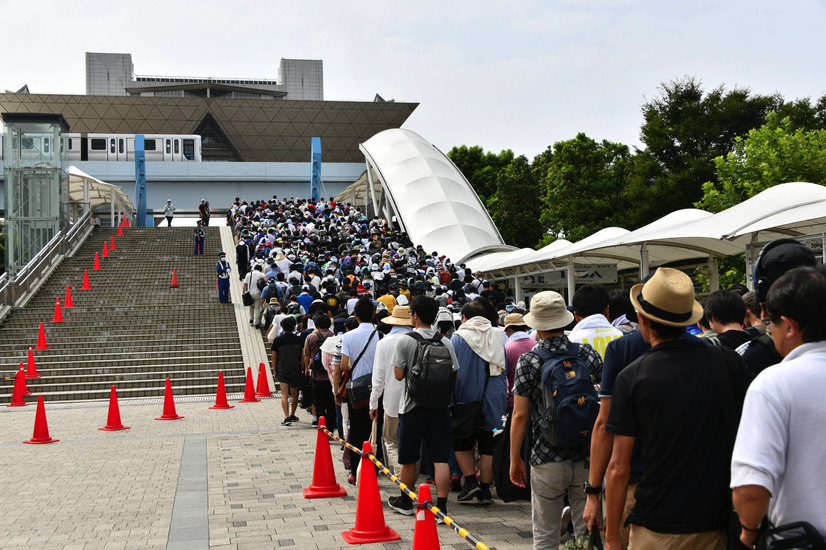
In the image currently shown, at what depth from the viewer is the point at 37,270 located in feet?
73.8

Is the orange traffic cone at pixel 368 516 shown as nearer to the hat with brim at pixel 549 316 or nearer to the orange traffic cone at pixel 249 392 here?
the hat with brim at pixel 549 316

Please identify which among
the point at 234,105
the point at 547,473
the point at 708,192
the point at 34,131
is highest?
the point at 234,105

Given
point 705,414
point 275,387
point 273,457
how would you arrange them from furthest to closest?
1. point 275,387
2. point 273,457
3. point 705,414

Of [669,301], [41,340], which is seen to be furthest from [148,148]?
[669,301]

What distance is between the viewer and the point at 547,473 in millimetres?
4305

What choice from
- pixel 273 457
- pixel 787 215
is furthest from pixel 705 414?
pixel 787 215

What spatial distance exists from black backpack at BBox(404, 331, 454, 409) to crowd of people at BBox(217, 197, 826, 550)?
0.04 feet

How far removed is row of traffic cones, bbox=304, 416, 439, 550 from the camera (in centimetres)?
416

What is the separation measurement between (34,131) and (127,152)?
32.3 metres

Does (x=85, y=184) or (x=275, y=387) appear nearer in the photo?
(x=275, y=387)

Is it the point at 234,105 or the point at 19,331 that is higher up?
the point at 234,105

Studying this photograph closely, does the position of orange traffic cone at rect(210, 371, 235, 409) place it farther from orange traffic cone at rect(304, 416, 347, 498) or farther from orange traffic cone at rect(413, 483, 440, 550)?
orange traffic cone at rect(413, 483, 440, 550)

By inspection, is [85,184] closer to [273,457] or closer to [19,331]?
[19,331]

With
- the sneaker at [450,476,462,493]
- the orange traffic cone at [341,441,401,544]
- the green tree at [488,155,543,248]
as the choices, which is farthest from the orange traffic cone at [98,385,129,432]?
the green tree at [488,155,543,248]
